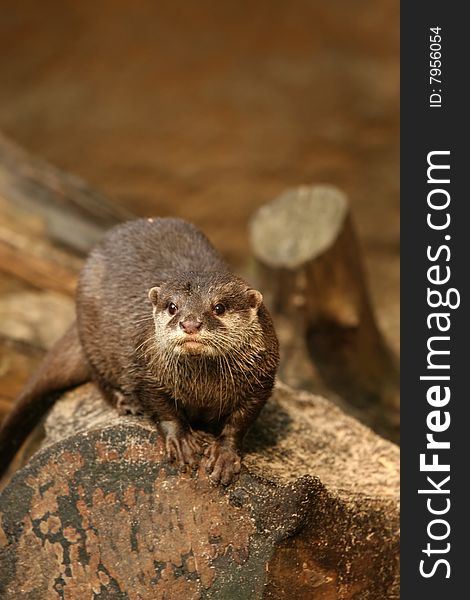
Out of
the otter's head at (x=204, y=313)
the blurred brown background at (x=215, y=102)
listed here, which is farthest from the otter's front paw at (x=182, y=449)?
the blurred brown background at (x=215, y=102)

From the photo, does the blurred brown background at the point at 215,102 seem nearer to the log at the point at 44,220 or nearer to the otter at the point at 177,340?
the log at the point at 44,220

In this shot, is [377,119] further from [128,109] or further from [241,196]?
[128,109]

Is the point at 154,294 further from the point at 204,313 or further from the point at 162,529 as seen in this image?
the point at 162,529

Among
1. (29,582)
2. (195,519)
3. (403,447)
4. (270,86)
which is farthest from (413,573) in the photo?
(270,86)

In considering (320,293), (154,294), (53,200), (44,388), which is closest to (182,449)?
(154,294)

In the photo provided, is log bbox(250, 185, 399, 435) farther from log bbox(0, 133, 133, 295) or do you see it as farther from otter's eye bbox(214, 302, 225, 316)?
A: otter's eye bbox(214, 302, 225, 316)

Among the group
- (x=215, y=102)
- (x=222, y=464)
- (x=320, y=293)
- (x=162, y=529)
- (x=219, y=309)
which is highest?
(x=215, y=102)

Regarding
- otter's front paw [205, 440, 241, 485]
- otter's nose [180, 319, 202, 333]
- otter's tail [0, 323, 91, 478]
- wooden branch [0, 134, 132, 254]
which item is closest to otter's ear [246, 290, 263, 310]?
otter's nose [180, 319, 202, 333]
